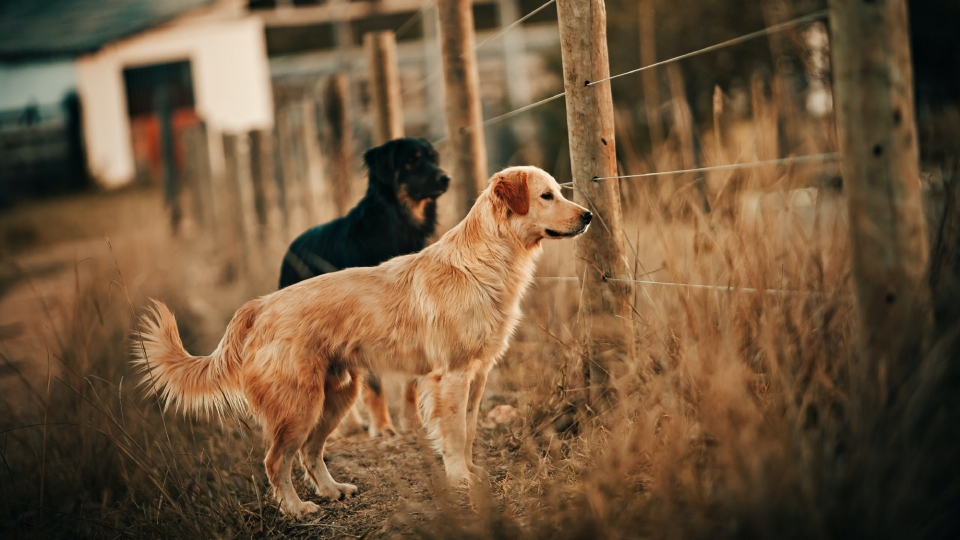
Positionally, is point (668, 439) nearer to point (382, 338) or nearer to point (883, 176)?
point (883, 176)

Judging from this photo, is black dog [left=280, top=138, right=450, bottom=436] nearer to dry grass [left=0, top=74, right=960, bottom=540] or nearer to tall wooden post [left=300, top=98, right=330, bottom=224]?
dry grass [left=0, top=74, right=960, bottom=540]

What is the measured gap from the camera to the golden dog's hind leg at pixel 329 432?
3.62 meters

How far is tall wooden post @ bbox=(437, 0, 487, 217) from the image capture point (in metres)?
4.79

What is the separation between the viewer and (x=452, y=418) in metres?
3.48

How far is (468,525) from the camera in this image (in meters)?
2.33

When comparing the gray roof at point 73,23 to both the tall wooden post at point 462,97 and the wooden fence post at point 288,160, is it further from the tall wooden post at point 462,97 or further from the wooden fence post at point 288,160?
the tall wooden post at point 462,97

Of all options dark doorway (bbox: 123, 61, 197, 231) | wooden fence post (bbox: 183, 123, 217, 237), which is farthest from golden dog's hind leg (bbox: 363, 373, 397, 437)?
dark doorway (bbox: 123, 61, 197, 231)

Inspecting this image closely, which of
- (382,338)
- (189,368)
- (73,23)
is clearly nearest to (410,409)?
(382,338)

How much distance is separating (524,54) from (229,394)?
18.5 metres

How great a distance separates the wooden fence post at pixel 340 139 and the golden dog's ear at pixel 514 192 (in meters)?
4.07

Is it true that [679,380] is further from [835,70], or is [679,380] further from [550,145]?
[550,145]

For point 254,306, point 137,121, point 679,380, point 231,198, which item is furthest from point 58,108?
point 679,380

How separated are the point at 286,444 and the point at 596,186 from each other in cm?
187

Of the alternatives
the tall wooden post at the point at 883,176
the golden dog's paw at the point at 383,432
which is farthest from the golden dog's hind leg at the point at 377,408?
the tall wooden post at the point at 883,176
